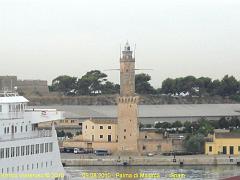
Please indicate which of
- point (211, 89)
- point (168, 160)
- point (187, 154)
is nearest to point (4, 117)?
point (168, 160)

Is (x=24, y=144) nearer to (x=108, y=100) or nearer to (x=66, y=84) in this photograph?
(x=108, y=100)

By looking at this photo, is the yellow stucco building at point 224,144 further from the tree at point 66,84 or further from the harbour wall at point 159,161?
the tree at point 66,84

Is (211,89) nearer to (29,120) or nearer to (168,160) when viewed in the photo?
(168,160)

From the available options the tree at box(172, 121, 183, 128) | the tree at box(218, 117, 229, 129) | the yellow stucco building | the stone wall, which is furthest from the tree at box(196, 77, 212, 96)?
the yellow stucco building

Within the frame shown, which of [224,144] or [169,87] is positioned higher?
[169,87]

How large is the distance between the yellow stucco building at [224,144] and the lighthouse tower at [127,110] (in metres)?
4.82

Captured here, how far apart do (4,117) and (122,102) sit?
3956 centimetres

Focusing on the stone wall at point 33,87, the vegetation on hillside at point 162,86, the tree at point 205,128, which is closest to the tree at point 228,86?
the vegetation on hillside at point 162,86

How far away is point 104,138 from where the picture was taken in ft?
233

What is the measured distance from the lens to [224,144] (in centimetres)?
6788

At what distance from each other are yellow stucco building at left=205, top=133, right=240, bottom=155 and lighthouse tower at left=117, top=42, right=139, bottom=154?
4821 millimetres

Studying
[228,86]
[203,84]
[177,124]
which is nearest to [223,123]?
[177,124]

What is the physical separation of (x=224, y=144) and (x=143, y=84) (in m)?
41.4

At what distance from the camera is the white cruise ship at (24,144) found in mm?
30078
